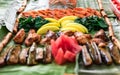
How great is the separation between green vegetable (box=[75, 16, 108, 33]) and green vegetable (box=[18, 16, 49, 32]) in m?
0.34

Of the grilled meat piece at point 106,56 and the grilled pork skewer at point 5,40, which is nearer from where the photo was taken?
the grilled meat piece at point 106,56

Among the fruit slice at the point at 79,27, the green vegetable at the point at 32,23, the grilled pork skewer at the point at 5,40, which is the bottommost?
the grilled pork skewer at the point at 5,40

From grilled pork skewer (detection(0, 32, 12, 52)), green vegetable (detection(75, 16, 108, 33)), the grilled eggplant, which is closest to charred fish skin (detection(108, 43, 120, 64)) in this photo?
the grilled eggplant

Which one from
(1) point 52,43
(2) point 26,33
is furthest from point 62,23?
(1) point 52,43

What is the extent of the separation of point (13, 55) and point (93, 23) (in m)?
0.88

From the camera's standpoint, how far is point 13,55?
172cm

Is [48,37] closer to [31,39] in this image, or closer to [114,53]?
[31,39]

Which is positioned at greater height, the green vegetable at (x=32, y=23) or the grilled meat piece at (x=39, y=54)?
the green vegetable at (x=32, y=23)

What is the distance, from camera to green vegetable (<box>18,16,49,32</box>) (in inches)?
88.7

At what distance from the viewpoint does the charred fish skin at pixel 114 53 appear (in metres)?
1.66

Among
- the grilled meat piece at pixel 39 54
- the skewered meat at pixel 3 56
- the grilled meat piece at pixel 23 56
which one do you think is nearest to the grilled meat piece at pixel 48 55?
the grilled meat piece at pixel 39 54

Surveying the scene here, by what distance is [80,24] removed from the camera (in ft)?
7.17

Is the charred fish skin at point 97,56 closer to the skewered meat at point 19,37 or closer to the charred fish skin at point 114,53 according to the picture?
the charred fish skin at point 114,53

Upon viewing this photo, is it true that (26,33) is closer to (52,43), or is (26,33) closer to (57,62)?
(52,43)
